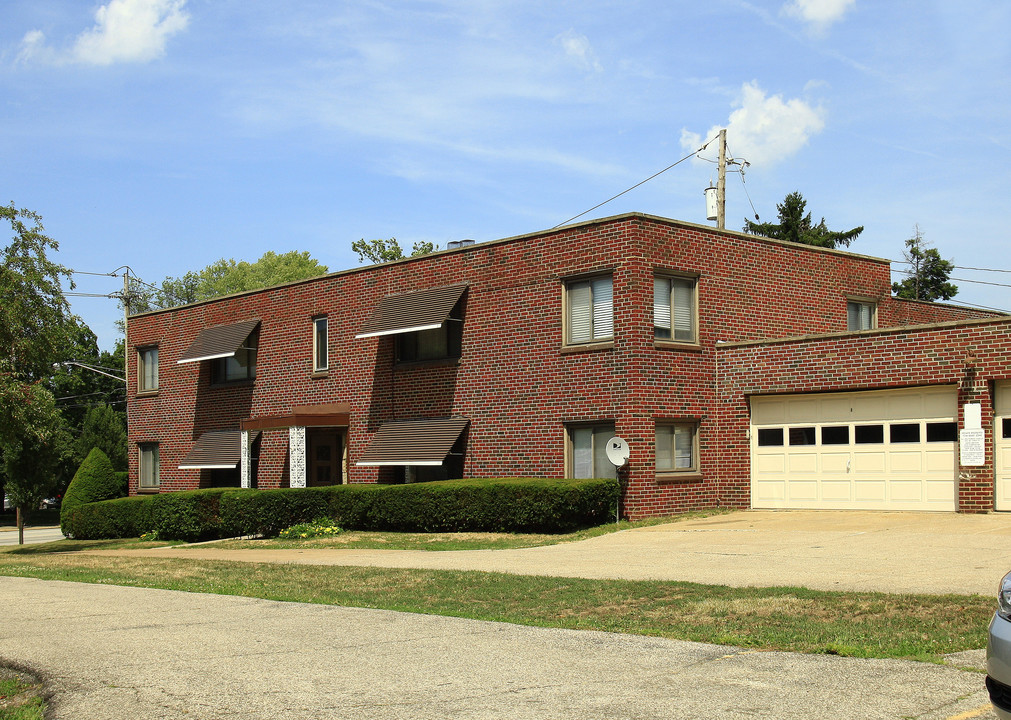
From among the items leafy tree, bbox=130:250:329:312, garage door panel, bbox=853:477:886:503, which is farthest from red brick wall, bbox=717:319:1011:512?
leafy tree, bbox=130:250:329:312

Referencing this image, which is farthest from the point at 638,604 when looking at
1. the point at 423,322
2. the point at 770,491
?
the point at 423,322

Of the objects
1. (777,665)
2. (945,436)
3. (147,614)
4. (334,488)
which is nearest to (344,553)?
(334,488)

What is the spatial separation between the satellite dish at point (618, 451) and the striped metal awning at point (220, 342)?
1325cm

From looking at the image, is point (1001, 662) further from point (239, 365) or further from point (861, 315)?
point (239, 365)

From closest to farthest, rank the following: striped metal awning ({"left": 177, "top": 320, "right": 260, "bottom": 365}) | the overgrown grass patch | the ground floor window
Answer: the overgrown grass patch, the ground floor window, striped metal awning ({"left": 177, "top": 320, "right": 260, "bottom": 365})

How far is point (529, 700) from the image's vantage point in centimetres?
688

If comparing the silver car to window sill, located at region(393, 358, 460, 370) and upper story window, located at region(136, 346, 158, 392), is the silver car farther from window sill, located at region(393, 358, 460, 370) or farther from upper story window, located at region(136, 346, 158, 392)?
upper story window, located at region(136, 346, 158, 392)

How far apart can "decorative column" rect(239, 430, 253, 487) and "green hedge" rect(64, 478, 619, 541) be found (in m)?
2.75

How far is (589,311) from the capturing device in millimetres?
22953

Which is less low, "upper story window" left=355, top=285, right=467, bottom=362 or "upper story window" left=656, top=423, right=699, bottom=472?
"upper story window" left=355, top=285, right=467, bottom=362

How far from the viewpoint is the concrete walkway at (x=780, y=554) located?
12.6 metres

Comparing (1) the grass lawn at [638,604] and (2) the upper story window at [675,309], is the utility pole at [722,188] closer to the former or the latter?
(2) the upper story window at [675,309]

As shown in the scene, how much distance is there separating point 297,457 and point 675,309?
1084 centimetres

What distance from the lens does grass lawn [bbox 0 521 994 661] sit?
892 cm
